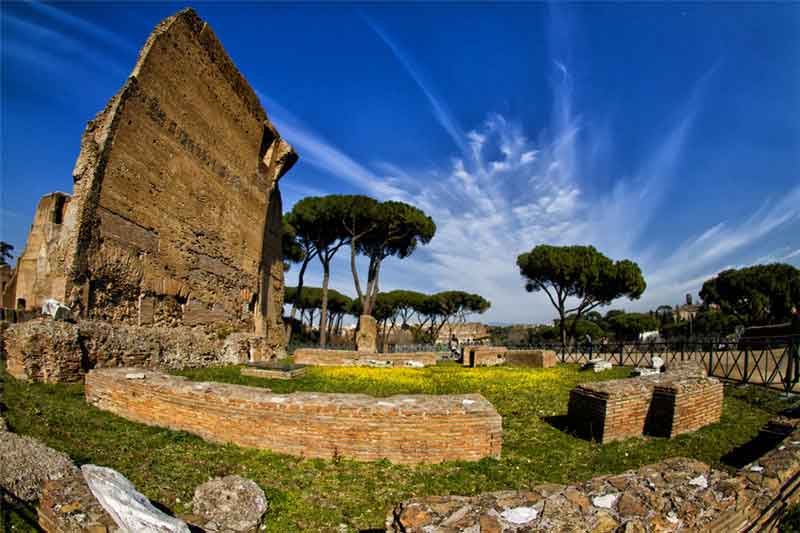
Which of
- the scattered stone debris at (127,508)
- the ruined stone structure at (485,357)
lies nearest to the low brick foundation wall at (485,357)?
the ruined stone structure at (485,357)

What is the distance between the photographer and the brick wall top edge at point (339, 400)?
15.3 feet

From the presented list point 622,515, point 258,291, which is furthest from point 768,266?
point 622,515

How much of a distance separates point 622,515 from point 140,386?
6.09 meters

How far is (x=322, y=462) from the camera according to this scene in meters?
4.53

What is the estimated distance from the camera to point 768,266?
A: 3150cm

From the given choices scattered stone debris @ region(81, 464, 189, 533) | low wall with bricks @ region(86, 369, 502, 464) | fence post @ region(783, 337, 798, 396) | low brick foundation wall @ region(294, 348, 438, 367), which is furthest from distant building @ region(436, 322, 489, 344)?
scattered stone debris @ region(81, 464, 189, 533)

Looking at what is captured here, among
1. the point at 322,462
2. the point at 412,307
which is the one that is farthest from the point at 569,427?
the point at 412,307

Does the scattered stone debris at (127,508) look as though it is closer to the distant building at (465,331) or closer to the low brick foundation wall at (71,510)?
the low brick foundation wall at (71,510)

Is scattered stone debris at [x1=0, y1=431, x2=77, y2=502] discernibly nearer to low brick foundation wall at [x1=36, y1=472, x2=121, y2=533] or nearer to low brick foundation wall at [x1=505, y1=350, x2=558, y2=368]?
low brick foundation wall at [x1=36, y1=472, x2=121, y2=533]

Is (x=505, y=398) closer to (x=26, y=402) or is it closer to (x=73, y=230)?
(x=26, y=402)

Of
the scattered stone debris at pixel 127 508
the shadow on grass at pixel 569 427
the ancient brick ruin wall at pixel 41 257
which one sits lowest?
the shadow on grass at pixel 569 427

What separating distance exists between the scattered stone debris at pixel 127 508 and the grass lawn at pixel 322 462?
71 cm

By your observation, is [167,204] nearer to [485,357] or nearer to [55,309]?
[55,309]

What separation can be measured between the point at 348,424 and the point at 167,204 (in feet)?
31.3
